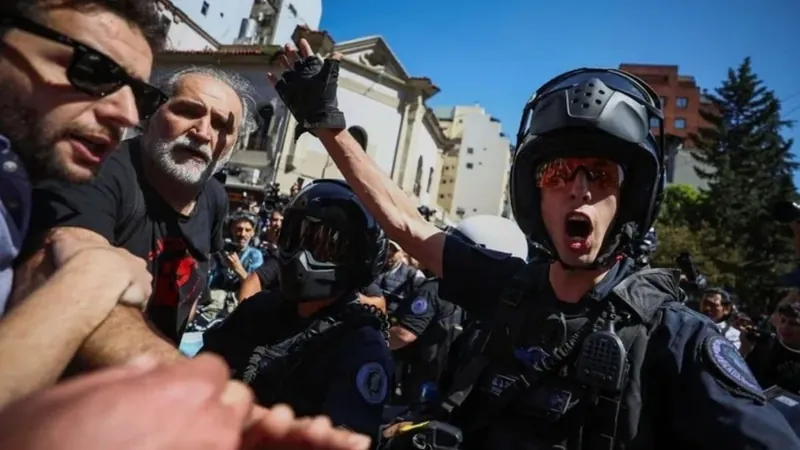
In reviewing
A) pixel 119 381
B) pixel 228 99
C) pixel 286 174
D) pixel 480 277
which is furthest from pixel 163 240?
pixel 286 174

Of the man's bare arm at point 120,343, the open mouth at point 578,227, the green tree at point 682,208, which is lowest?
the man's bare arm at point 120,343

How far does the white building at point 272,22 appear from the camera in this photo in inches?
1215

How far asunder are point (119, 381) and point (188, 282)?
2107 mm

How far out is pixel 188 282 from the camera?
244cm

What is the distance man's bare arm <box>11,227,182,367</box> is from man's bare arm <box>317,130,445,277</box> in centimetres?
116

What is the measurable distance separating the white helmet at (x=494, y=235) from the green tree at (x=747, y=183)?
997 inches

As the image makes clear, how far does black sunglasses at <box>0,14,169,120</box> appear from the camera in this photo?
1.34 meters

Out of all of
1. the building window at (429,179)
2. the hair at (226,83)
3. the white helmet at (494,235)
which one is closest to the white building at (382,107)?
the building window at (429,179)

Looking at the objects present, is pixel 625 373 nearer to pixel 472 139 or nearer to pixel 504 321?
pixel 504 321

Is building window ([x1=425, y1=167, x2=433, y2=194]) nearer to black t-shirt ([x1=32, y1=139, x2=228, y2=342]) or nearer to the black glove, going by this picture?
black t-shirt ([x1=32, y1=139, x2=228, y2=342])

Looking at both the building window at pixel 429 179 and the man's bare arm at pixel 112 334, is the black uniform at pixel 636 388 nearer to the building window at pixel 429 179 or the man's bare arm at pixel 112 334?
the man's bare arm at pixel 112 334

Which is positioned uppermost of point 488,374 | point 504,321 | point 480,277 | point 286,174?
point 286,174

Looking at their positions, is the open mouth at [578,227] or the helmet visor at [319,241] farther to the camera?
the helmet visor at [319,241]

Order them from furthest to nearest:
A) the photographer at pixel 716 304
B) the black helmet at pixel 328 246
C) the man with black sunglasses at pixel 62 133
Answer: the photographer at pixel 716 304
the black helmet at pixel 328 246
the man with black sunglasses at pixel 62 133
